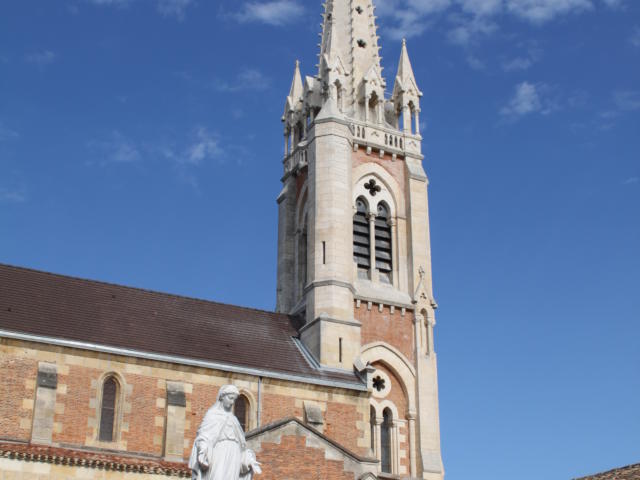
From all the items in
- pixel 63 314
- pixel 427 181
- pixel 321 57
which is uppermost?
pixel 321 57

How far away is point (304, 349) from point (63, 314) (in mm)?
9202

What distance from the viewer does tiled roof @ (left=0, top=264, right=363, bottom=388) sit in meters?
31.0

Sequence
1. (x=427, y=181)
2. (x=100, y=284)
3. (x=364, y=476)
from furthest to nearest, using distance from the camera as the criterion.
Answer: (x=427, y=181)
(x=100, y=284)
(x=364, y=476)

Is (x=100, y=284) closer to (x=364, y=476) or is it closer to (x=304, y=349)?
(x=304, y=349)

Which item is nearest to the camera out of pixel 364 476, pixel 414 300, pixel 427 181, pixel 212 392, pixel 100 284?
pixel 364 476

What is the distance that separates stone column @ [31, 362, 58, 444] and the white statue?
1740cm

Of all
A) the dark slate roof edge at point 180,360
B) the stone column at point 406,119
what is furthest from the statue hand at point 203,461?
the stone column at point 406,119

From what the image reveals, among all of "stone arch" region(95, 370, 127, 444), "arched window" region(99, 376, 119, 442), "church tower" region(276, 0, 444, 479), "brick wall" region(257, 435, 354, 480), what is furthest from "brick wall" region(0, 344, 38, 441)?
"church tower" region(276, 0, 444, 479)

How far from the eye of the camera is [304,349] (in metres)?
36.1

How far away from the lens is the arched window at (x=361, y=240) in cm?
3981

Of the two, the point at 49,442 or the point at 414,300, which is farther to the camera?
the point at 414,300

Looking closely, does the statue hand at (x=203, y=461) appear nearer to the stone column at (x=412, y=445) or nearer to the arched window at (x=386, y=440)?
the arched window at (x=386, y=440)

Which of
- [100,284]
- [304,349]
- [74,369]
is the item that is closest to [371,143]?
[304,349]

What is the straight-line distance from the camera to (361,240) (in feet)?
132
